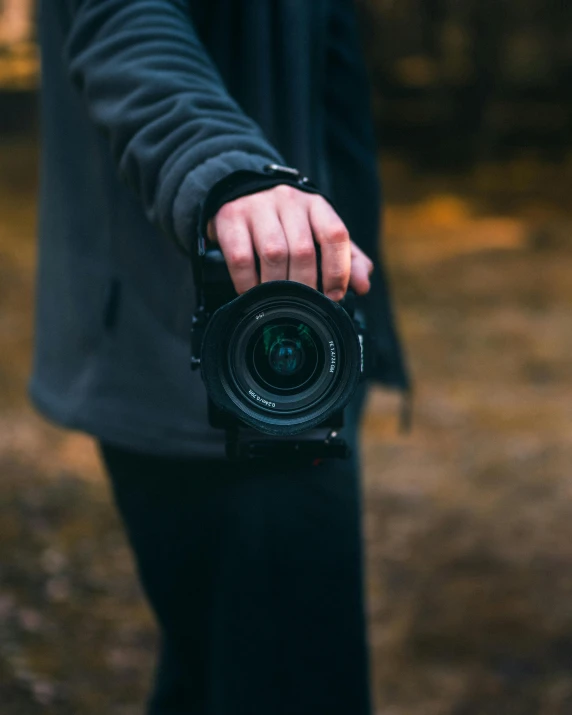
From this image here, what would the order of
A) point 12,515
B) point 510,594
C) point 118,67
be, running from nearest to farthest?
point 118,67 → point 510,594 → point 12,515

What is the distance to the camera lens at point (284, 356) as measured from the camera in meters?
1.04

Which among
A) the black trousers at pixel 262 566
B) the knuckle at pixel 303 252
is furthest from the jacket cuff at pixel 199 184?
the black trousers at pixel 262 566

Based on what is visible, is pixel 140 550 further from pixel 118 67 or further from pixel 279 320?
pixel 118 67

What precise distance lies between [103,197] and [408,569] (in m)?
1.90

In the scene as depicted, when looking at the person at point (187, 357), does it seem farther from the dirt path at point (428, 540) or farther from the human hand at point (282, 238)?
the dirt path at point (428, 540)

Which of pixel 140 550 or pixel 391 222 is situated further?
pixel 391 222

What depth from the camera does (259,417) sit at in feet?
3.32

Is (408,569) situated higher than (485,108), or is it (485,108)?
(408,569)

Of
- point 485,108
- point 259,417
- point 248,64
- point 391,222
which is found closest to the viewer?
point 259,417

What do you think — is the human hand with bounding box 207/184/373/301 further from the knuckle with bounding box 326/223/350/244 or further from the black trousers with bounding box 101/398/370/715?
the black trousers with bounding box 101/398/370/715

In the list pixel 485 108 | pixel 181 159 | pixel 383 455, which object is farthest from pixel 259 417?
pixel 485 108

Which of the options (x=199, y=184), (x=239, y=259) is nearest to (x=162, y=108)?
(x=199, y=184)

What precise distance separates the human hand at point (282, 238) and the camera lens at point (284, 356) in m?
0.06

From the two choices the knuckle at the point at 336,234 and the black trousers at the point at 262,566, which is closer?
the knuckle at the point at 336,234
